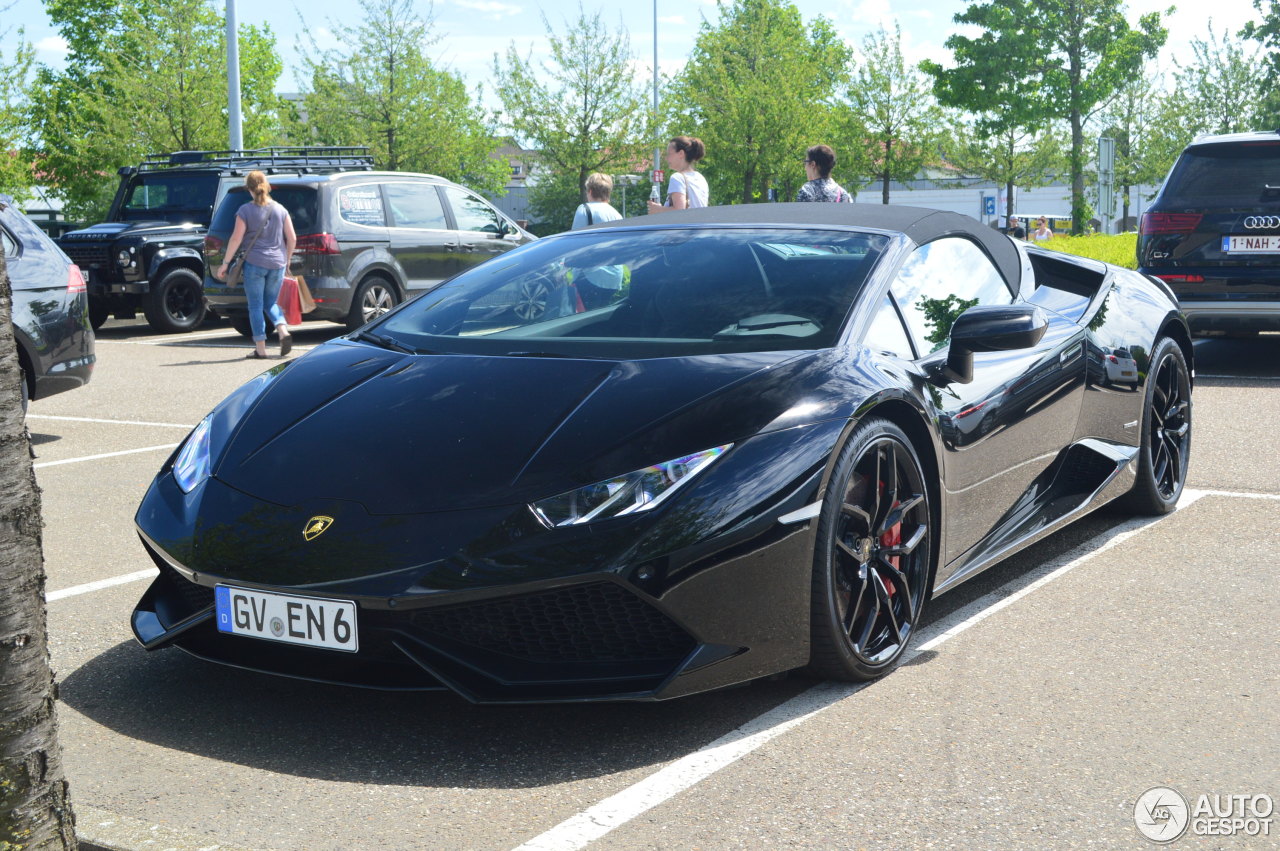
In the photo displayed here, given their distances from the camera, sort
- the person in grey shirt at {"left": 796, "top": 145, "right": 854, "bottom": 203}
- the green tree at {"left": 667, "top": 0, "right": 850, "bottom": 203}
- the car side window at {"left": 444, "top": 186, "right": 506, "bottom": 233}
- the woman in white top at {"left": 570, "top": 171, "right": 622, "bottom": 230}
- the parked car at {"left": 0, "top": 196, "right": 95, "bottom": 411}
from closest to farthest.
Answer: the parked car at {"left": 0, "top": 196, "right": 95, "bottom": 411}, the person in grey shirt at {"left": 796, "top": 145, "right": 854, "bottom": 203}, the woman in white top at {"left": 570, "top": 171, "right": 622, "bottom": 230}, the car side window at {"left": 444, "top": 186, "right": 506, "bottom": 233}, the green tree at {"left": 667, "top": 0, "right": 850, "bottom": 203}

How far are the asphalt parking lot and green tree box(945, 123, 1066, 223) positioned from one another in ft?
165

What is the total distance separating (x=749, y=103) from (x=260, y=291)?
33.9 m

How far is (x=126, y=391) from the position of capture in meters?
10.4

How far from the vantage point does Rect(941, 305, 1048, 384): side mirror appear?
4.01 metres

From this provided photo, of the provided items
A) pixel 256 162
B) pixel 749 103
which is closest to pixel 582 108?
pixel 749 103

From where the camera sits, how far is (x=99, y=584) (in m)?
4.84

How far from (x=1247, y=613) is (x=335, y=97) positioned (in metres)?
31.5

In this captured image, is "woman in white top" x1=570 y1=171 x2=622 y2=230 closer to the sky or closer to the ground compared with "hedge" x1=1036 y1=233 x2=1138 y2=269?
closer to the sky

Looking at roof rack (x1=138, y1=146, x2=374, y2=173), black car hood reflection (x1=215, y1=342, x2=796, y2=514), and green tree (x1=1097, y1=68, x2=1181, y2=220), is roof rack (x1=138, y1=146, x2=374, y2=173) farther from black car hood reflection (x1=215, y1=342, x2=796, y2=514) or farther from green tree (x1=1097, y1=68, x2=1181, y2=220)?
green tree (x1=1097, y1=68, x2=1181, y2=220)

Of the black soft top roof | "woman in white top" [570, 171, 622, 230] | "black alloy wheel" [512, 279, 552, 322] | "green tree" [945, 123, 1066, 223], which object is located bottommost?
"black alloy wheel" [512, 279, 552, 322]

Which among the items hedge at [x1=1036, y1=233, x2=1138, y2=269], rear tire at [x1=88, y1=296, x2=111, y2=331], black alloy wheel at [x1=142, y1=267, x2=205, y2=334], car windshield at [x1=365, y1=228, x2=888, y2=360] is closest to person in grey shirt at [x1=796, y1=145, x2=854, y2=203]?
car windshield at [x1=365, y1=228, x2=888, y2=360]

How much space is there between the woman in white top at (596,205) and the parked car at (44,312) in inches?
136

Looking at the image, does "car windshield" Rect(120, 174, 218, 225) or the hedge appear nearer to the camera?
"car windshield" Rect(120, 174, 218, 225)

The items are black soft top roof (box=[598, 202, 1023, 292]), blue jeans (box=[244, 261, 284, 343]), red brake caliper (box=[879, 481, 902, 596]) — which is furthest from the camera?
blue jeans (box=[244, 261, 284, 343])
